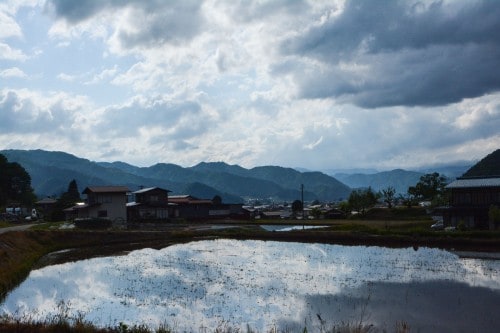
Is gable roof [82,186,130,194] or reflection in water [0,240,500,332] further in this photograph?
gable roof [82,186,130,194]

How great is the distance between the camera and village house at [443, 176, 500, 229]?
44406 mm

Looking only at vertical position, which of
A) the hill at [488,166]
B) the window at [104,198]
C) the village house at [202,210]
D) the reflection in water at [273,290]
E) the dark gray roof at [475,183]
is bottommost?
the reflection in water at [273,290]

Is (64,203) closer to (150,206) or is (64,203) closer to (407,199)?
(150,206)

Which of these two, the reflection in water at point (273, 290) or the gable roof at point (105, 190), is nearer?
the reflection in water at point (273, 290)

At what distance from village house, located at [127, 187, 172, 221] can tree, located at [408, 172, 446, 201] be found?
4847 centimetres

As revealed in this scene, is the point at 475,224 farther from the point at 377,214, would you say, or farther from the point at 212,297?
the point at 212,297

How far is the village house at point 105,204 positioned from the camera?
60.3 m

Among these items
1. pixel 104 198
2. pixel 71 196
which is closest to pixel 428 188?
pixel 104 198

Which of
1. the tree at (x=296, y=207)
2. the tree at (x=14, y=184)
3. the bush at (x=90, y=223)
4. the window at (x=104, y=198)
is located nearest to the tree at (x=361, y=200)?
the tree at (x=296, y=207)

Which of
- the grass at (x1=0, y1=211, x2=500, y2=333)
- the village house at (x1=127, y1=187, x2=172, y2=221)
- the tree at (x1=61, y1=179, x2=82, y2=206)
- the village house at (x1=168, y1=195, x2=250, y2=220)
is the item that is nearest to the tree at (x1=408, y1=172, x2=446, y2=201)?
the village house at (x1=168, y1=195, x2=250, y2=220)

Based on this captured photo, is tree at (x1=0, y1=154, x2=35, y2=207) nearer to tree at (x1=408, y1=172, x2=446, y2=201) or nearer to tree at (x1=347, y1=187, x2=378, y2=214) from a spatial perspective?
tree at (x1=347, y1=187, x2=378, y2=214)

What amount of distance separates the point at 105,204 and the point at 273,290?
45744mm

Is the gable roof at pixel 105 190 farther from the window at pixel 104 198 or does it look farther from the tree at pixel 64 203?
the tree at pixel 64 203

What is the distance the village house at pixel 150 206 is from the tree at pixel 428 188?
48.5 metres
